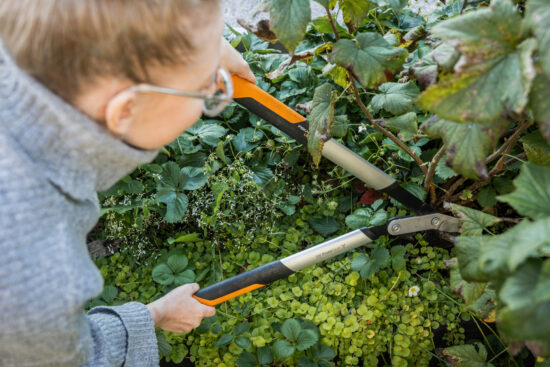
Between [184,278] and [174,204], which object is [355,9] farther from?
[184,278]

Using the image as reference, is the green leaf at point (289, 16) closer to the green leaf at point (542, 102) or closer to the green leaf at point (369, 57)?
the green leaf at point (369, 57)

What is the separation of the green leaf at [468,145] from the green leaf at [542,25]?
6.8 inches

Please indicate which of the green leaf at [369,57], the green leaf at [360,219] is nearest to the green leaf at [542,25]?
the green leaf at [369,57]

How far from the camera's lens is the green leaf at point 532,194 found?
64 cm

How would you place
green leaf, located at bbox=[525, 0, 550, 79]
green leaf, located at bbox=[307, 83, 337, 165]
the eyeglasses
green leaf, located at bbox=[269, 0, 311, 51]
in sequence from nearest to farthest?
green leaf, located at bbox=[525, 0, 550, 79]
the eyeglasses
green leaf, located at bbox=[269, 0, 311, 51]
green leaf, located at bbox=[307, 83, 337, 165]

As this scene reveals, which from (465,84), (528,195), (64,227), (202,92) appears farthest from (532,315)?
(64,227)

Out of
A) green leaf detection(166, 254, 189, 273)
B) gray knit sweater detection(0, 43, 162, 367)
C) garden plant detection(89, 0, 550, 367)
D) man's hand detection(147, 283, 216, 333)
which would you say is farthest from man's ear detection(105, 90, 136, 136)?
green leaf detection(166, 254, 189, 273)

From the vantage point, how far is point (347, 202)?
1.38 metres

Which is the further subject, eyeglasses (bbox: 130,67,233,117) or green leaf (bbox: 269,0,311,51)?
green leaf (bbox: 269,0,311,51)

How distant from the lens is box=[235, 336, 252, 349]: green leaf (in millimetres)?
1165

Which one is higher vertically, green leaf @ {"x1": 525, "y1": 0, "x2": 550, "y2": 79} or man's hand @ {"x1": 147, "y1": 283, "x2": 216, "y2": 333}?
green leaf @ {"x1": 525, "y1": 0, "x2": 550, "y2": 79}

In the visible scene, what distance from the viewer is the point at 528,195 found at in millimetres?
649

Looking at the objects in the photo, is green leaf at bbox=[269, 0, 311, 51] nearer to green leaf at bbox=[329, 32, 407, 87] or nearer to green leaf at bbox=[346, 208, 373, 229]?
green leaf at bbox=[329, 32, 407, 87]

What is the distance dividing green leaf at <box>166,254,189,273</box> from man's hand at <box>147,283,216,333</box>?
18 centimetres
